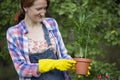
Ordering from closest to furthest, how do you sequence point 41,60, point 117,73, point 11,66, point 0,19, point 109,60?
point 41,60, point 117,73, point 0,19, point 109,60, point 11,66

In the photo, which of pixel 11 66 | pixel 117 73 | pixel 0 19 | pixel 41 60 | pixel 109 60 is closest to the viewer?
pixel 41 60

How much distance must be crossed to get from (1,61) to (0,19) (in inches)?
46.8

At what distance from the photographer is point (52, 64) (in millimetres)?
2764

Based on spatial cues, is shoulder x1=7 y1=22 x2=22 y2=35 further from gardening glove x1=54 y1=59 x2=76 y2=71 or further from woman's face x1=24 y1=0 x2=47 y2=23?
gardening glove x1=54 y1=59 x2=76 y2=71

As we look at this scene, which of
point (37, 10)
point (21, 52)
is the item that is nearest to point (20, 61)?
point (21, 52)

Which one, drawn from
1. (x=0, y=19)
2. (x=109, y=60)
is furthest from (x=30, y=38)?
(x=109, y=60)

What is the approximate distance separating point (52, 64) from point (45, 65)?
0.05 m

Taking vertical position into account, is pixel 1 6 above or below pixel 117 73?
above

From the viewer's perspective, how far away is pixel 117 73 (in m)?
4.45

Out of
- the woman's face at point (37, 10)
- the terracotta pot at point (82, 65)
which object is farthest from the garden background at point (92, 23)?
the woman's face at point (37, 10)

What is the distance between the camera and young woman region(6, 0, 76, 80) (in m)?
2.81

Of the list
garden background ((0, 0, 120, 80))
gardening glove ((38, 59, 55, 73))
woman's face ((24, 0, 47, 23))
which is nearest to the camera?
gardening glove ((38, 59, 55, 73))

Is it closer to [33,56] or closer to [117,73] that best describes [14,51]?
[33,56]

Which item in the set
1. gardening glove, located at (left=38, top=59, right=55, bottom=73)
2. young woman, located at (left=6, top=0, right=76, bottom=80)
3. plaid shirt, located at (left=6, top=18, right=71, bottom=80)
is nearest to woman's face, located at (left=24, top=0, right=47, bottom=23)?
young woman, located at (left=6, top=0, right=76, bottom=80)
